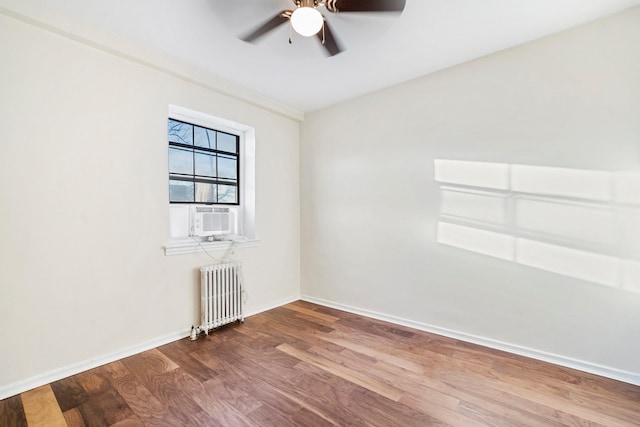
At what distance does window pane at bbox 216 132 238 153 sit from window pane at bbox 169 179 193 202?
0.61 m

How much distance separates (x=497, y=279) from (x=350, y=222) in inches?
63.0

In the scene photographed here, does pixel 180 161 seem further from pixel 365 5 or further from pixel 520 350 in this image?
pixel 520 350

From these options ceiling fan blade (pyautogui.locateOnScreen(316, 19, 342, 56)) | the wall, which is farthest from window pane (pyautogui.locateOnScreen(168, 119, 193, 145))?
ceiling fan blade (pyautogui.locateOnScreen(316, 19, 342, 56))

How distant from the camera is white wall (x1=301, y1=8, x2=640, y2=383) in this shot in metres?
1.99

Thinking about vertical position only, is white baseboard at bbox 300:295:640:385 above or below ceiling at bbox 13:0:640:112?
below

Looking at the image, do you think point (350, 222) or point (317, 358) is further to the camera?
point (350, 222)

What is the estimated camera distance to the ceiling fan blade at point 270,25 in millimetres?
1773

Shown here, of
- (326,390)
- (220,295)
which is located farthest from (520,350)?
(220,295)

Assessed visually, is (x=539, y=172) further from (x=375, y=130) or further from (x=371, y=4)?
(x=371, y=4)

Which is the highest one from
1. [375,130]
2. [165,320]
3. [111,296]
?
[375,130]

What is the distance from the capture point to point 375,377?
6.63 feet

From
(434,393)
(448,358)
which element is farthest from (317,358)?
(448,358)

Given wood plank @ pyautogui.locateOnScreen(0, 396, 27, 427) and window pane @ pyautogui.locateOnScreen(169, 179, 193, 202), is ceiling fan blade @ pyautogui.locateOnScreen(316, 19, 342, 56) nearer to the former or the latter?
window pane @ pyautogui.locateOnScreen(169, 179, 193, 202)

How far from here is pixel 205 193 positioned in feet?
10.2
